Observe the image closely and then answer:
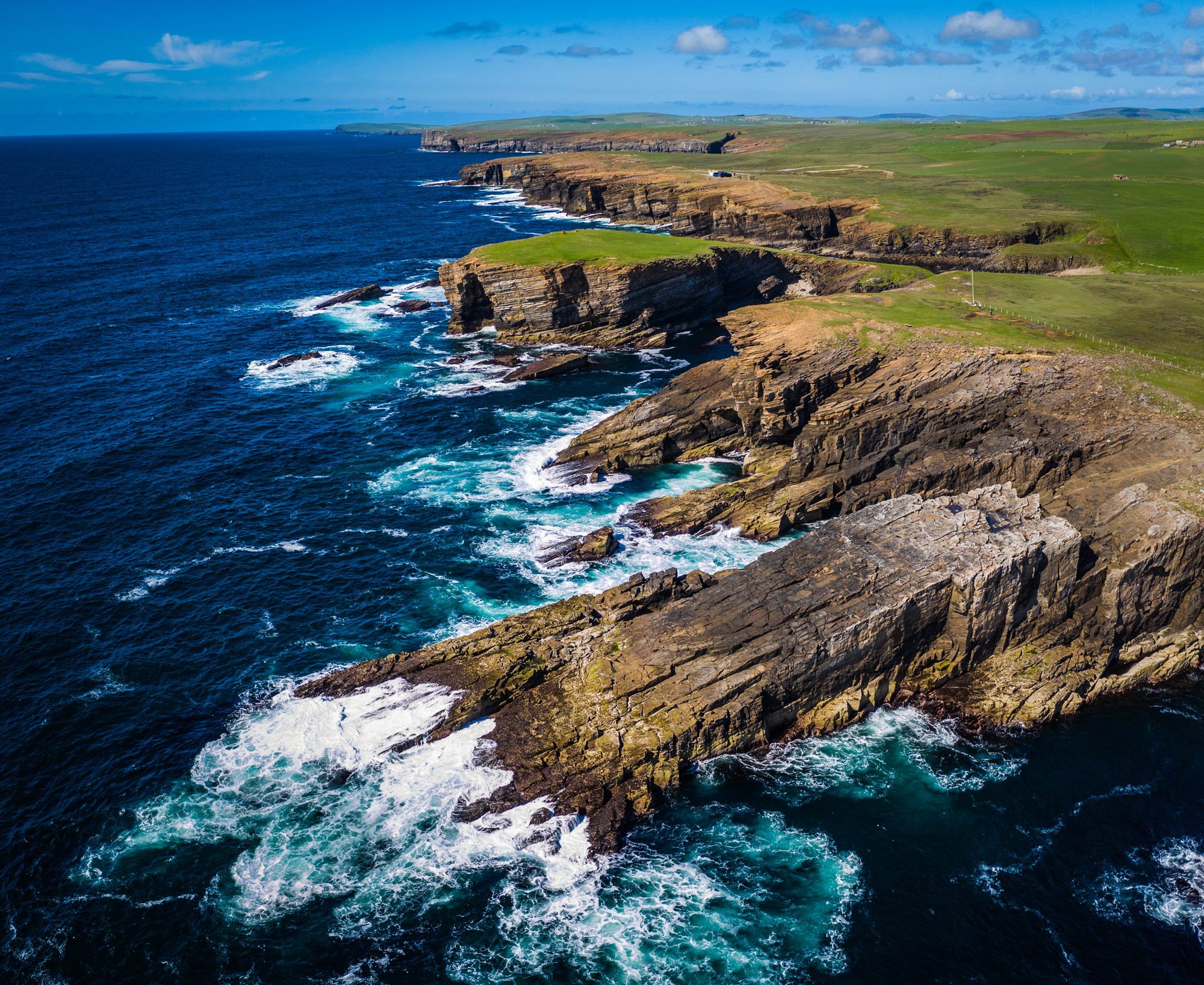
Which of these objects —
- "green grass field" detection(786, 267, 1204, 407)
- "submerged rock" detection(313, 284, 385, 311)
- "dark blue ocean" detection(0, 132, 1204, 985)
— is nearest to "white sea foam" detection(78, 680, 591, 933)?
"dark blue ocean" detection(0, 132, 1204, 985)

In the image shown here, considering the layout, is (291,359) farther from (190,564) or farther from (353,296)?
(190,564)

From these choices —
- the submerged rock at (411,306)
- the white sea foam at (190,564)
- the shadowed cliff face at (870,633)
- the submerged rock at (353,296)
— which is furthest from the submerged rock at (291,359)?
the shadowed cliff face at (870,633)

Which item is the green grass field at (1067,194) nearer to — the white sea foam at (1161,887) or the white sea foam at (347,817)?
the white sea foam at (1161,887)

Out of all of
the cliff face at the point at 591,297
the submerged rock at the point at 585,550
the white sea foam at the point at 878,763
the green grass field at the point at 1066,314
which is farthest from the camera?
the cliff face at the point at 591,297

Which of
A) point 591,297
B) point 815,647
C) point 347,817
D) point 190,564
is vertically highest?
point 591,297

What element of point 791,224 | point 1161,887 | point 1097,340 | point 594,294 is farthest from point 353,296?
point 1161,887

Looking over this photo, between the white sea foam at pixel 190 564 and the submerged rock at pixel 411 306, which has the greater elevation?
the submerged rock at pixel 411 306

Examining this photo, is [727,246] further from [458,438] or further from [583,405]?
[458,438]
